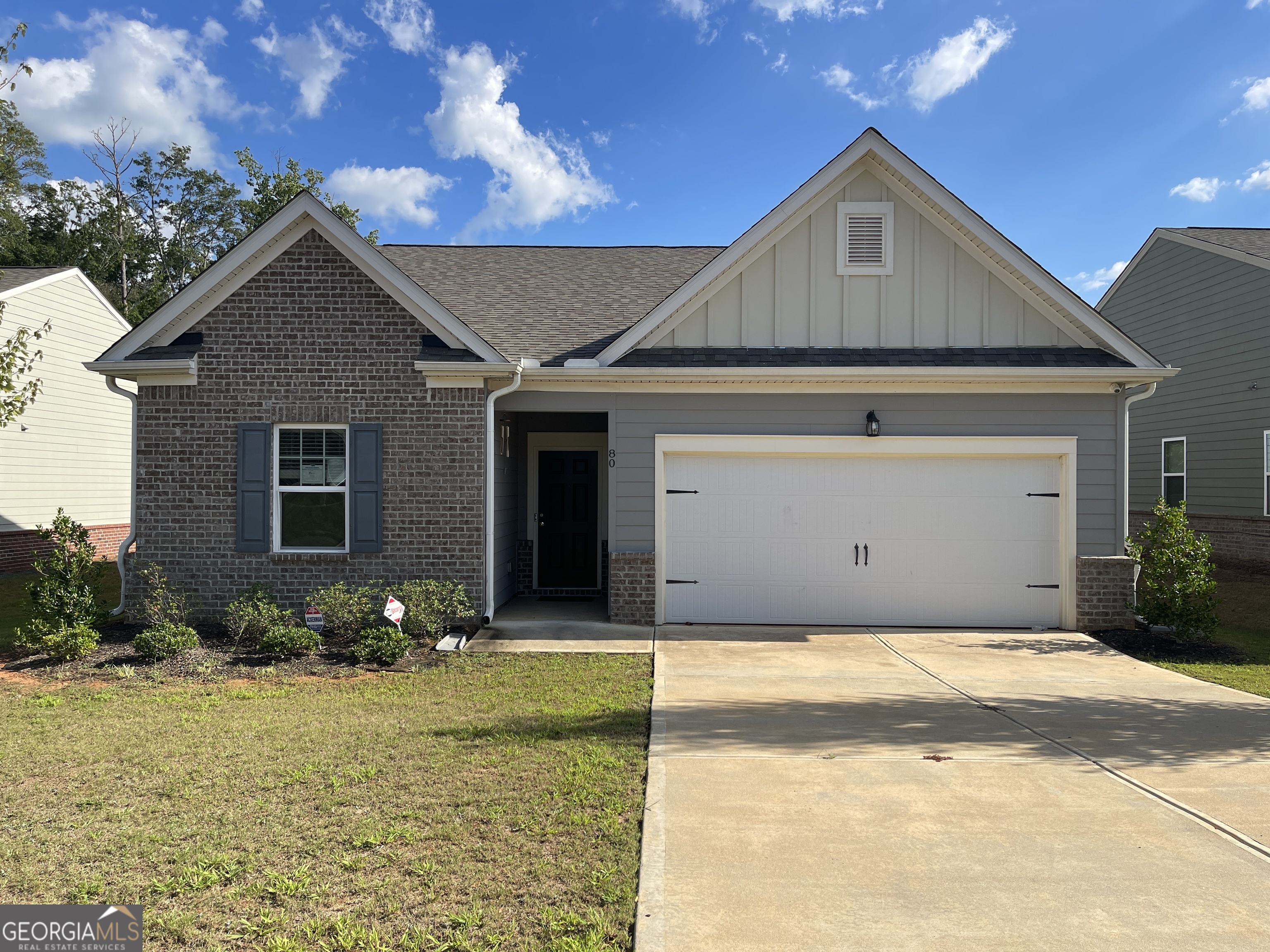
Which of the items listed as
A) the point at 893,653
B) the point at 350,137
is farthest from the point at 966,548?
the point at 350,137

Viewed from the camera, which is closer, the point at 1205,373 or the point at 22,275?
the point at 1205,373

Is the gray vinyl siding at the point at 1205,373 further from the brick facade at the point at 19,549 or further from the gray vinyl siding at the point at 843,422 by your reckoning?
the brick facade at the point at 19,549

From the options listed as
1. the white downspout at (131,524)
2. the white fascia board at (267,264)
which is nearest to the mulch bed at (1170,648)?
the white fascia board at (267,264)

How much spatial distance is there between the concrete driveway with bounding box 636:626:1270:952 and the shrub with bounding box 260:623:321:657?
3788 millimetres

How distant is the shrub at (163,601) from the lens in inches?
353

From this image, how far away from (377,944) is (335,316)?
789cm

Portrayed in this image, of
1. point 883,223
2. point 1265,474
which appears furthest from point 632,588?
point 1265,474

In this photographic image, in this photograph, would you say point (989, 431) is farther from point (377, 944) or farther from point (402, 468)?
point (377, 944)

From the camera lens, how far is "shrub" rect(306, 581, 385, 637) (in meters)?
8.97

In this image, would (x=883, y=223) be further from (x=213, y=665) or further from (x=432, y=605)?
(x=213, y=665)

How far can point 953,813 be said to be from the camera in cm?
448

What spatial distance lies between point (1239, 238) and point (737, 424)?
1265 cm

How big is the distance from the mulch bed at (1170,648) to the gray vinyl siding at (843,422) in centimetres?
108

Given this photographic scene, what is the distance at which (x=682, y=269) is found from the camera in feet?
44.4
